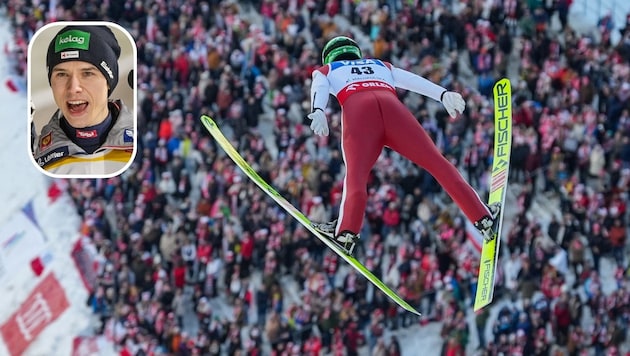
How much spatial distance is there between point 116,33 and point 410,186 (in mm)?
12238

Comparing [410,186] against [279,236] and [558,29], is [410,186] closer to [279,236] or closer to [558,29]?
[279,236]

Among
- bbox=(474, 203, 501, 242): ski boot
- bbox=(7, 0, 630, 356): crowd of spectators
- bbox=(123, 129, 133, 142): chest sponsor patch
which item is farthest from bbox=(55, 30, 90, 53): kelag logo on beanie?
bbox=(7, 0, 630, 356): crowd of spectators

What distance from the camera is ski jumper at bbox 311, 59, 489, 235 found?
1052 cm

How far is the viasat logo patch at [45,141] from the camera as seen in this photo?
9.08 meters

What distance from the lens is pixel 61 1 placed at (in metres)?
26.8

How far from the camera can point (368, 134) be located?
1055cm

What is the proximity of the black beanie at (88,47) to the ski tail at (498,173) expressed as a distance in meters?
3.88

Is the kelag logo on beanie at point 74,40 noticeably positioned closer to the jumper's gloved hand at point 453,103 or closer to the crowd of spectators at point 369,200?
the jumper's gloved hand at point 453,103

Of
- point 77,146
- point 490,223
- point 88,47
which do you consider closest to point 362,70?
point 490,223

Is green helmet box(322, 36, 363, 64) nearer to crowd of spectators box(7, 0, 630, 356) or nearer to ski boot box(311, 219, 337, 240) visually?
ski boot box(311, 219, 337, 240)

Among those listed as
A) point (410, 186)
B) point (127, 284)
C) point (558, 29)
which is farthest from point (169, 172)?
point (558, 29)

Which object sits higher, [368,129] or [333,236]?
[368,129]

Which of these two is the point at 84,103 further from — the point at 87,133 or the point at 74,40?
the point at 74,40

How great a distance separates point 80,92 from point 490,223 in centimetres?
358
